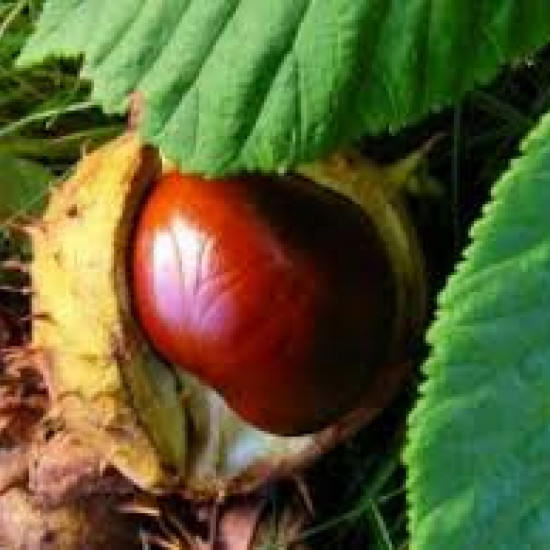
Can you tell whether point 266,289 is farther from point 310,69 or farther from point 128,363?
point 310,69

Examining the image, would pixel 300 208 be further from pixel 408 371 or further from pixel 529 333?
pixel 529 333

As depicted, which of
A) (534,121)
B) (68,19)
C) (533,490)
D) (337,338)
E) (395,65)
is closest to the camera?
(533,490)

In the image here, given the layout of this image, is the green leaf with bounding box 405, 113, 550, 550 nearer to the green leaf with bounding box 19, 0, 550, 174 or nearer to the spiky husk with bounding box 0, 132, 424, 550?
the green leaf with bounding box 19, 0, 550, 174

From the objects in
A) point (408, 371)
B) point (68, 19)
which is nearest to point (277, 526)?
point (408, 371)

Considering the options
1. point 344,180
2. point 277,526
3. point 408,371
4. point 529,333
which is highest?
point 529,333

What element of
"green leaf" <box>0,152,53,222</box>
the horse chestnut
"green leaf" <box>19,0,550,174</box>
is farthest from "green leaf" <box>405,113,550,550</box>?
"green leaf" <box>0,152,53,222</box>

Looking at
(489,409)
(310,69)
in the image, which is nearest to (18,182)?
(310,69)
